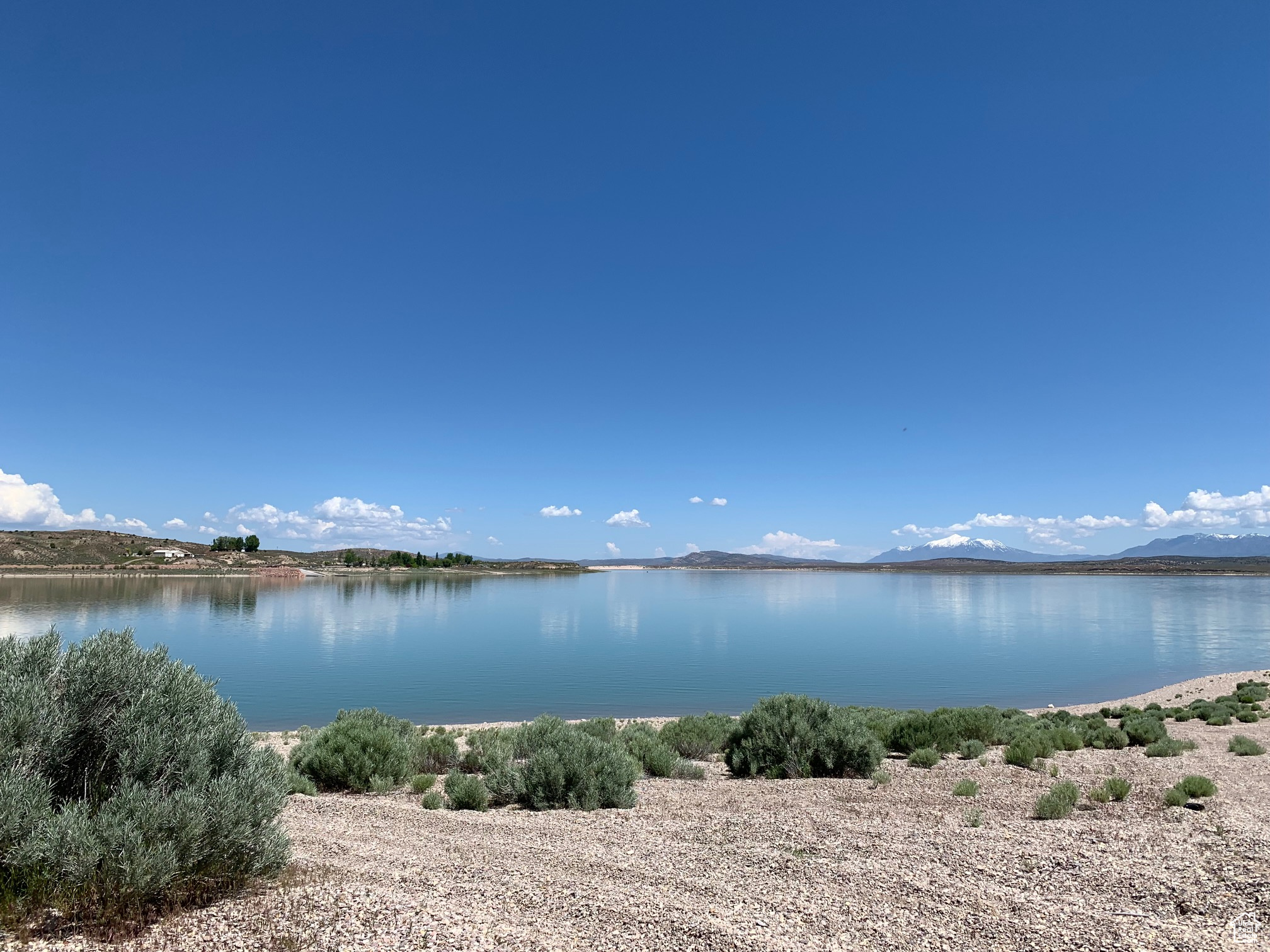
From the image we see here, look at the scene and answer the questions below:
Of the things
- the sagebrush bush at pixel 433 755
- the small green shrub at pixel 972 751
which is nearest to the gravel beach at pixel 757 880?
the sagebrush bush at pixel 433 755

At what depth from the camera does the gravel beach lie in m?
4.27

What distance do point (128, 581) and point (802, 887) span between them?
341ft

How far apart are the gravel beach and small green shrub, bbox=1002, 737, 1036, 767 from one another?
8.47ft

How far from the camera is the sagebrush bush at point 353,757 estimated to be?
9891 millimetres

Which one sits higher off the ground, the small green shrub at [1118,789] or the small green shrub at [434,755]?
the small green shrub at [1118,789]

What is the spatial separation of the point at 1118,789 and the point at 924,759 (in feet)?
10.7

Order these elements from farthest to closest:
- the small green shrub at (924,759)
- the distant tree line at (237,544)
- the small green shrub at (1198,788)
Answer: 1. the distant tree line at (237,544)
2. the small green shrub at (924,759)
3. the small green shrub at (1198,788)

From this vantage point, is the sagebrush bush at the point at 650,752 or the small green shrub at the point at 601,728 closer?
the sagebrush bush at the point at 650,752

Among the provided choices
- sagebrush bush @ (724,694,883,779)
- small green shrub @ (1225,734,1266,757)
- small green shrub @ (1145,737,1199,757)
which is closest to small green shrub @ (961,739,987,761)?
sagebrush bush @ (724,694,883,779)

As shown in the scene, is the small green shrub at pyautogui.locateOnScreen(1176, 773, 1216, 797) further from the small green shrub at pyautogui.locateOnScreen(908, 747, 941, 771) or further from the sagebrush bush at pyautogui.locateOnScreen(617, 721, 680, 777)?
the sagebrush bush at pyautogui.locateOnScreen(617, 721, 680, 777)

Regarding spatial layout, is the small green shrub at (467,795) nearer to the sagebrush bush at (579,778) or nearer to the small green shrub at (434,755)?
the sagebrush bush at (579,778)

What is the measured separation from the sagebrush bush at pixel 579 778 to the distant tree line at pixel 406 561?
537 feet

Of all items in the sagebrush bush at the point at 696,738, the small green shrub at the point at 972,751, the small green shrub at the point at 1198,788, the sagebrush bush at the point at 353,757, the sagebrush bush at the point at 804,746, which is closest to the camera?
the small green shrub at the point at 1198,788

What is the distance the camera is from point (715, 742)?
13.1m
